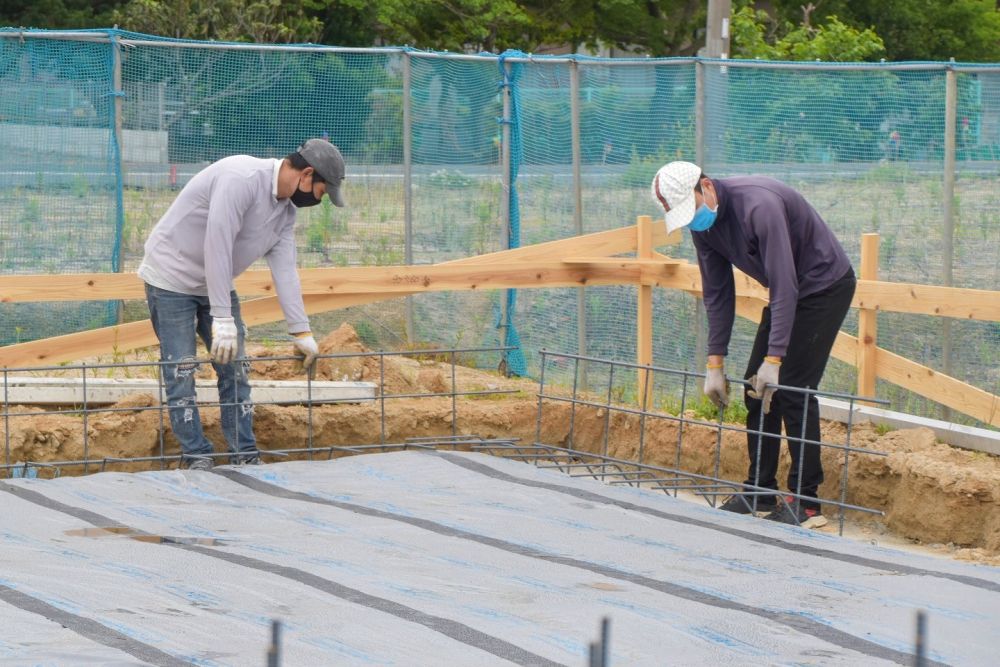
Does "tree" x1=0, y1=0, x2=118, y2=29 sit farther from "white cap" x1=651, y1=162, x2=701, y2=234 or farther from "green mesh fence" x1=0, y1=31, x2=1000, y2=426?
"white cap" x1=651, y1=162, x2=701, y2=234

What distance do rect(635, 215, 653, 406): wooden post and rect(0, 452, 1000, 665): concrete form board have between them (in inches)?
92.8

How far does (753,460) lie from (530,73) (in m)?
4.54

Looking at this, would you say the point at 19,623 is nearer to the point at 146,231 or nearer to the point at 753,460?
the point at 753,460

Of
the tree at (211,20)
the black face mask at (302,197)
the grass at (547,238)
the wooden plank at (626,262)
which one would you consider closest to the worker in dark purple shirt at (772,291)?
the black face mask at (302,197)

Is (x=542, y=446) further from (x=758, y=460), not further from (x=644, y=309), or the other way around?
(x=644, y=309)

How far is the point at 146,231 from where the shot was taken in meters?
9.52

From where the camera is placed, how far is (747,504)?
229 inches

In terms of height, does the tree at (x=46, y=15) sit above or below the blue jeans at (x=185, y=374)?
above

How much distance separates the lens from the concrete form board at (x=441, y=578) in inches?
144

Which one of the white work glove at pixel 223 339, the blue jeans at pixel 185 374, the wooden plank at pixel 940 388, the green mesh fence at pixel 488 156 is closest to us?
the white work glove at pixel 223 339

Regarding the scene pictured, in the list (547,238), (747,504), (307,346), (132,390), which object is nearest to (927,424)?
(747,504)

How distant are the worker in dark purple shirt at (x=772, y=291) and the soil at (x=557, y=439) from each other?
33cm

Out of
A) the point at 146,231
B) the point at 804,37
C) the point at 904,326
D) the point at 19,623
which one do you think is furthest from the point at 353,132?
the point at 804,37

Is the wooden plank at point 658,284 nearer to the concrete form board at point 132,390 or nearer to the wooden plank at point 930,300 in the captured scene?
the wooden plank at point 930,300
